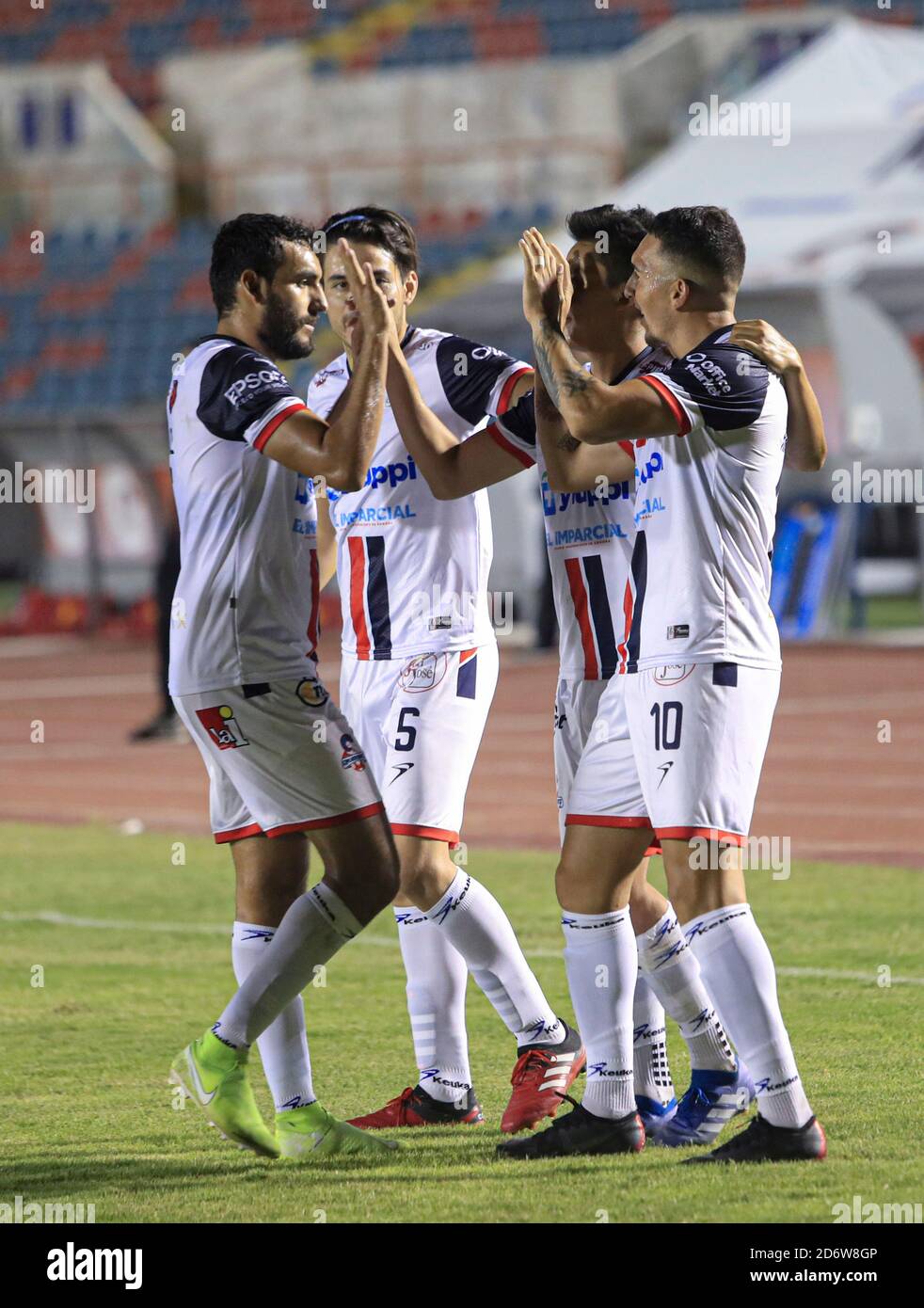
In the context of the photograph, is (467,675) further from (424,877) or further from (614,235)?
(614,235)

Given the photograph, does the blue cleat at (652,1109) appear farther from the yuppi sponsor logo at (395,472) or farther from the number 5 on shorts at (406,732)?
the yuppi sponsor logo at (395,472)

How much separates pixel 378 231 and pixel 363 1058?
2.63 m

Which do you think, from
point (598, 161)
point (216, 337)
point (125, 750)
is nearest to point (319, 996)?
point (216, 337)

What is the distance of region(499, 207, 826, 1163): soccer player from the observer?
194 inches

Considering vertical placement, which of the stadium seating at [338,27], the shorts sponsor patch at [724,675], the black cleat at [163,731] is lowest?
the black cleat at [163,731]

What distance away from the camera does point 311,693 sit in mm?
5336

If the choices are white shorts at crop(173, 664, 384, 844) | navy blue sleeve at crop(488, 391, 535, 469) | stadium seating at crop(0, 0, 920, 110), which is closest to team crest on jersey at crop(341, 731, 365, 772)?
white shorts at crop(173, 664, 384, 844)

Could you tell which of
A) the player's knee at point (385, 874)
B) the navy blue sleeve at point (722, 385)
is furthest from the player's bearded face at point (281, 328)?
the player's knee at point (385, 874)

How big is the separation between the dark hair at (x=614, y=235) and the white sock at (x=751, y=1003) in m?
1.82

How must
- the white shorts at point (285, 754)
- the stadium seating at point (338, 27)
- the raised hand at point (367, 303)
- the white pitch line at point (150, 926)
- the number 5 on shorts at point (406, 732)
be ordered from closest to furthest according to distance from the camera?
1. the raised hand at point (367, 303)
2. the white shorts at point (285, 754)
3. the number 5 on shorts at point (406, 732)
4. the white pitch line at point (150, 926)
5. the stadium seating at point (338, 27)

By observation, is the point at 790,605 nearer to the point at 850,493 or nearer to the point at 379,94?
the point at 850,493

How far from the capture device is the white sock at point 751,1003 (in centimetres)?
493
